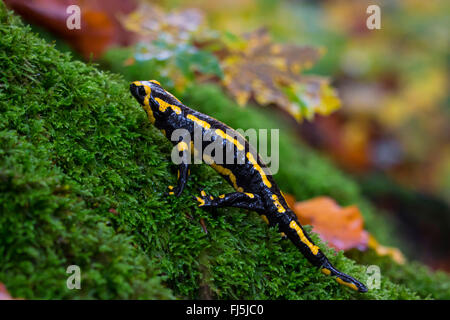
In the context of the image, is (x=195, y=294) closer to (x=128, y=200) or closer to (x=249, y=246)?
(x=249, y=246)

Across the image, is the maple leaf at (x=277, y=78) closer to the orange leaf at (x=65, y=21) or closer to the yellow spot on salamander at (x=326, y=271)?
the orange leaf at (x=65, y=21)

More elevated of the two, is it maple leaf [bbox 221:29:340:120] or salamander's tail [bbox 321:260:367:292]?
maple leaf [bbox 221:29:340:120]

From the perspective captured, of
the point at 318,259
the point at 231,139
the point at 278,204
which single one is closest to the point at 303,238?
the point at 318,259

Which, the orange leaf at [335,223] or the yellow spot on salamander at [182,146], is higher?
the yellow spot on salamander at [182,146]

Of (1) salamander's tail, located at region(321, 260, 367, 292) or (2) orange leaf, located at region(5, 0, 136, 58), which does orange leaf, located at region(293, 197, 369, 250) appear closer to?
(1) salamander's tail, located at region(321, 260, 367, 292)

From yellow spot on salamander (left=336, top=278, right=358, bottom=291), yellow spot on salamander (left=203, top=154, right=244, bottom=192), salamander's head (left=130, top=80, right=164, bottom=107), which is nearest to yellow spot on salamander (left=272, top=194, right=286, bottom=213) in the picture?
yellow spot on salamander (left=203, top=154, right=244, bottom=192)

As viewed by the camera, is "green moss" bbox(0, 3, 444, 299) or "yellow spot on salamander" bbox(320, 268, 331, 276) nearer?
"green moss" bbox(0, 3, 444, 299)

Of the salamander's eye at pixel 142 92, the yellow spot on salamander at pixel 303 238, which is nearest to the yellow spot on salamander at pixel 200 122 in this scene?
the salamander's eye at pixel 142 92
